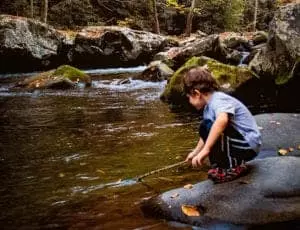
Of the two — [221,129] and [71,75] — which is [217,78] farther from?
[221,129]

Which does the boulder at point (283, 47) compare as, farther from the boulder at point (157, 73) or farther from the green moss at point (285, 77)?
the boulder at point (157, 73)

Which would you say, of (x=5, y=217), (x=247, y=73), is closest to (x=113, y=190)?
(x=5, y=217)

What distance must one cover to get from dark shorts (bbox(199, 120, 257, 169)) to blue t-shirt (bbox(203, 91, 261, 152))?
45 mm

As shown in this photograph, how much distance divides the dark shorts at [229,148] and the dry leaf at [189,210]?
0.50 metres

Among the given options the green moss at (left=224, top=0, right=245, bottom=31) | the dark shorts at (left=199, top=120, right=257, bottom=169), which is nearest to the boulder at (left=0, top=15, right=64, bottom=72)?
the green moss at (left=224, top=0, right=245, bottom=31)

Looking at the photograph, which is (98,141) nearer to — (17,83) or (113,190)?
(113,190)

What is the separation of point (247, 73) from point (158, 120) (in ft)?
10.4

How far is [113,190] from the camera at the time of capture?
5.45 meters

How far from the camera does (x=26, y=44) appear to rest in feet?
73.3

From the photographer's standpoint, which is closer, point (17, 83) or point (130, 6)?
point (17, 83)

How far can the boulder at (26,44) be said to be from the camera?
22.0 meters

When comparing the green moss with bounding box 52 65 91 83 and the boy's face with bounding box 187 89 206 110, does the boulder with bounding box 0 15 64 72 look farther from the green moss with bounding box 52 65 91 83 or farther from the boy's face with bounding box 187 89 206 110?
the boy's face with bounding box 187 89 206 110

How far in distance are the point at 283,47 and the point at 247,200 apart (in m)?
7.46

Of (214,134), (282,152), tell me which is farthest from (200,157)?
(282,152)
